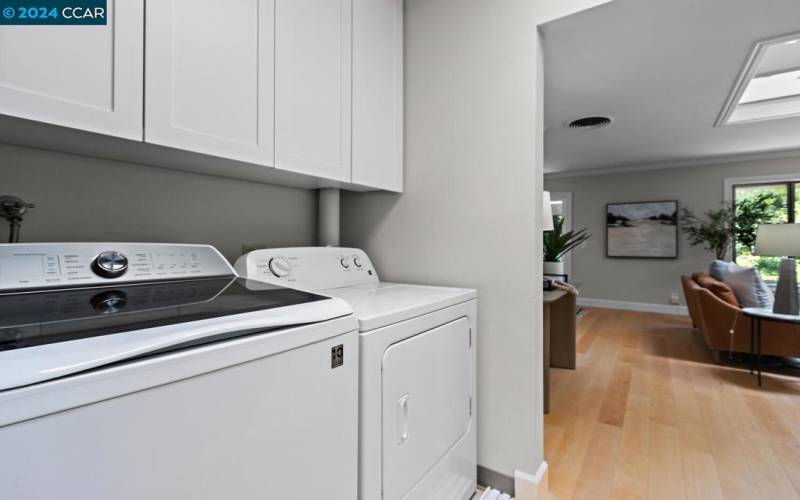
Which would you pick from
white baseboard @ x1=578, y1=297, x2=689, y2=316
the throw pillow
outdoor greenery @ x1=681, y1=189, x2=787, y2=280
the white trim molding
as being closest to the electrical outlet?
the throw pillow

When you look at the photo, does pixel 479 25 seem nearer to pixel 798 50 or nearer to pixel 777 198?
pixel 798 50

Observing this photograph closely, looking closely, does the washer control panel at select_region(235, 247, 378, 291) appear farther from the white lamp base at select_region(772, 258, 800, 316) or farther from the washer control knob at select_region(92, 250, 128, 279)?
the white lamp base at select_region(772, 258, 800, 316)

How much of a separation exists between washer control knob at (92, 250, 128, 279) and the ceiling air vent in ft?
12.2

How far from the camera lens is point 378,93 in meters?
1.62

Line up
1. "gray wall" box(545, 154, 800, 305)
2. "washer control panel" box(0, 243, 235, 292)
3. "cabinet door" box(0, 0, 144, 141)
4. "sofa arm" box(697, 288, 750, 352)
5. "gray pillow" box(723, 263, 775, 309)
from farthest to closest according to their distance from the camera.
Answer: "gray wall" box(545, 154, 800, 305) < "gray pillow" box(723, 263, 775, 309) < "sofa arm" box(697, 288, 750, 352) < "washer control panel" box(0, 243, 235, 292) < "cabinet door" box(0, 0, 144, 141)

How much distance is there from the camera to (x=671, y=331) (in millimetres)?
4266

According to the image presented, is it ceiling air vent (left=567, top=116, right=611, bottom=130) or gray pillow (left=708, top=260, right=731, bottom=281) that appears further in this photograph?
gray pillow (left=708, top=260, right=731, bottom=281)

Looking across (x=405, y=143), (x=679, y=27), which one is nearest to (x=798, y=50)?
(x=679, y=27)

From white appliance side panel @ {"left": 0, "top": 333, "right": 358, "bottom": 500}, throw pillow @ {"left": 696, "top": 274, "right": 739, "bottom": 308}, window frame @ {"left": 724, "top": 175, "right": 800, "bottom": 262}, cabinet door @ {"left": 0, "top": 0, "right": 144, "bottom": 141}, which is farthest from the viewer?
window frame @ {"left": 724, "top": 175, "right": 800, "bottom": 262}


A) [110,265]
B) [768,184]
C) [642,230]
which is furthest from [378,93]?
[768,184]

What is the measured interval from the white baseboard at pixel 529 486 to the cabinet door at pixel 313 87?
4.59 ft

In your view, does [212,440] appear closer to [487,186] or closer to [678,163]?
[487,186]

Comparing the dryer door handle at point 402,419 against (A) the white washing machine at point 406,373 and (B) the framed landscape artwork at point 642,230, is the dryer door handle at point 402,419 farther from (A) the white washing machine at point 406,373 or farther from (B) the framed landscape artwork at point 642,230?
(B) the framed landscape artwork at point 642,230

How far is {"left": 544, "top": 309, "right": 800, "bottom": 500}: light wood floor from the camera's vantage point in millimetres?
1594
